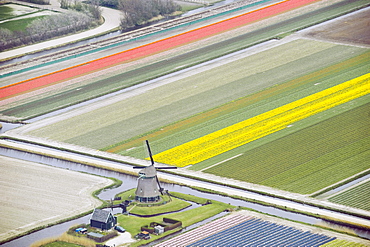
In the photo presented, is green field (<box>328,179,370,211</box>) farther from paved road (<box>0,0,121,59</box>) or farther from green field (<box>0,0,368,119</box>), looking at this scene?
paved road (<box>0,0,121,59</box>)

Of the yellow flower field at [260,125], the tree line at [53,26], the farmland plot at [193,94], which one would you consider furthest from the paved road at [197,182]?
the tree line at [53,26]

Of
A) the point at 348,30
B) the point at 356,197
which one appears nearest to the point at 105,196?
the point at 356,197

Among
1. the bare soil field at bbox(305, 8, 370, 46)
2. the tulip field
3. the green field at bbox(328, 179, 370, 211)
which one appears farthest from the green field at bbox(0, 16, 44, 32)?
the green field at bbox(328, 179, 370, 211)

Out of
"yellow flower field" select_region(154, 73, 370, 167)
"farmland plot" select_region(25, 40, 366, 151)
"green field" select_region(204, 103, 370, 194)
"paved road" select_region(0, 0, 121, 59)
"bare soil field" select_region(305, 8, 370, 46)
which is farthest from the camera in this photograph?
"paved road" select_region(0, 0, 121, 59)

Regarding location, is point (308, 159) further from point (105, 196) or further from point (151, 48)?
point (151, 48)

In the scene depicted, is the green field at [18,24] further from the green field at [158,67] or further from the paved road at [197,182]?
the paved road at [197,182]
